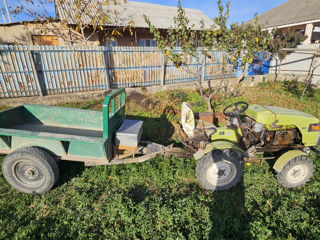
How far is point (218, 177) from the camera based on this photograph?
3148 mm

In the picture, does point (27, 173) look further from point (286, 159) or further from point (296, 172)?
point (296, 172)

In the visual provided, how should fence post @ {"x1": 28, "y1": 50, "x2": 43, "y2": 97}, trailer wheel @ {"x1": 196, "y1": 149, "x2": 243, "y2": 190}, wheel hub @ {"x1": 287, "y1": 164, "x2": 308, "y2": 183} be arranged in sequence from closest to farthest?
trailer wheel @ {"x1": 196, "y1": 149, "x2": 243, "y2": 190}
wheel hub @ {"x1": 287, "y1": 164, "x2": 308, "y2": 183}
fence post @ {"x1": 28, "y1": 50, "x2": 43, "y2": 97}

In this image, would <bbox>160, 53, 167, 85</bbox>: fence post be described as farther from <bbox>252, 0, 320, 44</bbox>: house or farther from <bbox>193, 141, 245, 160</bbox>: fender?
<bbox>252, 0, 320, 44</bbox>: house

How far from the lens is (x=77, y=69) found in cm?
721

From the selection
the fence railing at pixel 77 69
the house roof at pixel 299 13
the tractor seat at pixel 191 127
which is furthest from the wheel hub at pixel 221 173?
the house roof at pixel 299 13

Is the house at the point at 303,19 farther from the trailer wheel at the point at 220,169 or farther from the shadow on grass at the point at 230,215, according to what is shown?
the shadow on grass at the point at 230,215

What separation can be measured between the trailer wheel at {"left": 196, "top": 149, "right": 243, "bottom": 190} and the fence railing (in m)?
4.05

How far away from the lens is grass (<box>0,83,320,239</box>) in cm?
243

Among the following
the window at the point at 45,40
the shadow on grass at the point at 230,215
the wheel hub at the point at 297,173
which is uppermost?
the window at the point at 45,40

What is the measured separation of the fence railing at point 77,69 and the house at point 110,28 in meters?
1.74

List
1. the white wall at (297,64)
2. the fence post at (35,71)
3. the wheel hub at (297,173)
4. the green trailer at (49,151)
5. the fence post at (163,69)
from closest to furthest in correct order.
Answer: the green trailer at (49,151)
the wheel hub at (297,173)
the fence post at (35,71)
the fence post at (163,69)
the white wall at (297,64)

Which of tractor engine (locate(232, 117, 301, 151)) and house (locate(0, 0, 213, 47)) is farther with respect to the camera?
house (locate(0, 0, 213, 47))

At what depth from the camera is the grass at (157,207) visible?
2.43 m

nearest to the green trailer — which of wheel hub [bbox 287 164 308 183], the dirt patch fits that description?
wheel hub [bbox 287 164 308 183]
